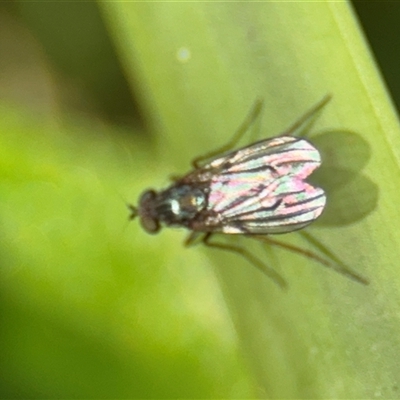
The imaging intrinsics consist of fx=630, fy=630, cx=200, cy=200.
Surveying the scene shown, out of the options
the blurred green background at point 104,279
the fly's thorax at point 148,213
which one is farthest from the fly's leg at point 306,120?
the fly's thorax at point 148,213

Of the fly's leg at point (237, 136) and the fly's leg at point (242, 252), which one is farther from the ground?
the fly's leg at point (237, 136)

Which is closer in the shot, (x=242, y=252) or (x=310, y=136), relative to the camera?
(x=310, y=136)

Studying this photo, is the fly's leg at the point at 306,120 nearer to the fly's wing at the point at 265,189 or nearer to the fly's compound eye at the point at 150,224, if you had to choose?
the fly's wing at the point at 265,189

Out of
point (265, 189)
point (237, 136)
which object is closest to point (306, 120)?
point (237, 136)

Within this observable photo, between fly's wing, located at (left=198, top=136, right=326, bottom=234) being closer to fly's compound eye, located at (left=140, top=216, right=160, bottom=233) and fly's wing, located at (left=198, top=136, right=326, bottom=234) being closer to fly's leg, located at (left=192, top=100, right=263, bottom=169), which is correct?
fly's leg, located at (left=192, top=100, right=263, bottom=169)

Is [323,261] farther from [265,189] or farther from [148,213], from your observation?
[148,213]

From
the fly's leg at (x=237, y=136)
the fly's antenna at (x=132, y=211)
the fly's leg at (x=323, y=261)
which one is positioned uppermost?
the fly's leg at (x=237, y=136)

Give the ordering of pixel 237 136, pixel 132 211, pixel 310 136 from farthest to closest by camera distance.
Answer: pixel 132 211 < pixel 237 136 < pixel 310 136

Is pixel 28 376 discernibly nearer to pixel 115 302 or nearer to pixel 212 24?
pixel 115 302

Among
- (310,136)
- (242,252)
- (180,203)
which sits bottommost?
(242,252)
